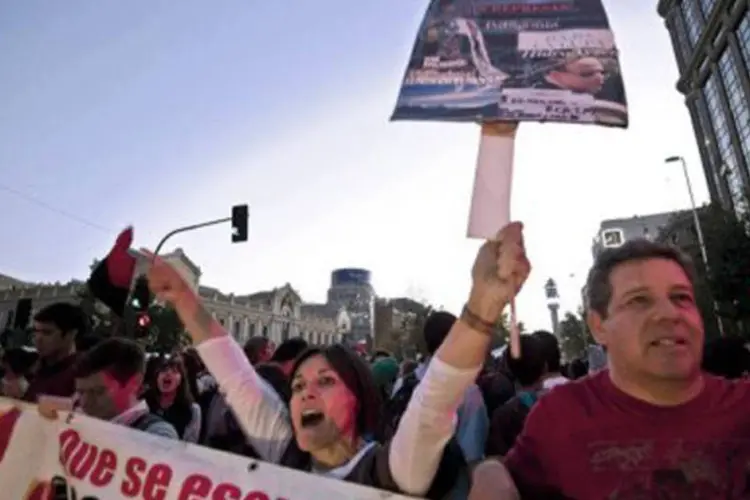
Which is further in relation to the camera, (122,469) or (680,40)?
(680,40)

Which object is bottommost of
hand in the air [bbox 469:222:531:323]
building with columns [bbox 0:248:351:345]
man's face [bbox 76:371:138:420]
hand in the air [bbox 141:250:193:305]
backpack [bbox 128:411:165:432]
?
backpack [bbox 128:411:165:432]

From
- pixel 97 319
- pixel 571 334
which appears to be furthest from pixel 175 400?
pixel 571 334

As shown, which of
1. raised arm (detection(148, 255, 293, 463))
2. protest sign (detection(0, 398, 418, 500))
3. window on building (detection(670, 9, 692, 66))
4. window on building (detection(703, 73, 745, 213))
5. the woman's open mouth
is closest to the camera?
protest sign (detection(0, 398, 418, 500))

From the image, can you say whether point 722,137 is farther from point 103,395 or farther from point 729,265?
point 103,395

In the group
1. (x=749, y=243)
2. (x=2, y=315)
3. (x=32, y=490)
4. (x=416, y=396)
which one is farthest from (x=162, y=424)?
(x=2, y=315)

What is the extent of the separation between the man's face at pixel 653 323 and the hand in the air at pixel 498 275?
Result: 345 millimetres

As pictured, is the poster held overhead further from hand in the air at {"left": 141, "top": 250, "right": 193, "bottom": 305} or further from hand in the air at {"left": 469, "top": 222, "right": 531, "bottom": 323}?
hand in the air at {"left": 141, "top": 250, "right": 193, "bottom": 305}

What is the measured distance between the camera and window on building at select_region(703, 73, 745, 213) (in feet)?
123

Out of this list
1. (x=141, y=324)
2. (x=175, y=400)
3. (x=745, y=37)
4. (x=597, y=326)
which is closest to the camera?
(x=597, y=326)

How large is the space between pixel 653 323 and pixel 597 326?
23 cm

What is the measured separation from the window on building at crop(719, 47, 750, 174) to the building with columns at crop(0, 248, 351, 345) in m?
34.8

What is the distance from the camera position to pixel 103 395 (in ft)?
9.05

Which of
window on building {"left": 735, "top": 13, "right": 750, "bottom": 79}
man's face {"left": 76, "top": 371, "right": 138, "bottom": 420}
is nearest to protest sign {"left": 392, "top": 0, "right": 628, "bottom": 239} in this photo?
man's face {"left": 76, "top": 371, "right": 138, "bottom": 420}

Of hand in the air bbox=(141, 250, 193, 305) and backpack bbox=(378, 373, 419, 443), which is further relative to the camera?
backpack bbox=(378, 373, 419, 443)
